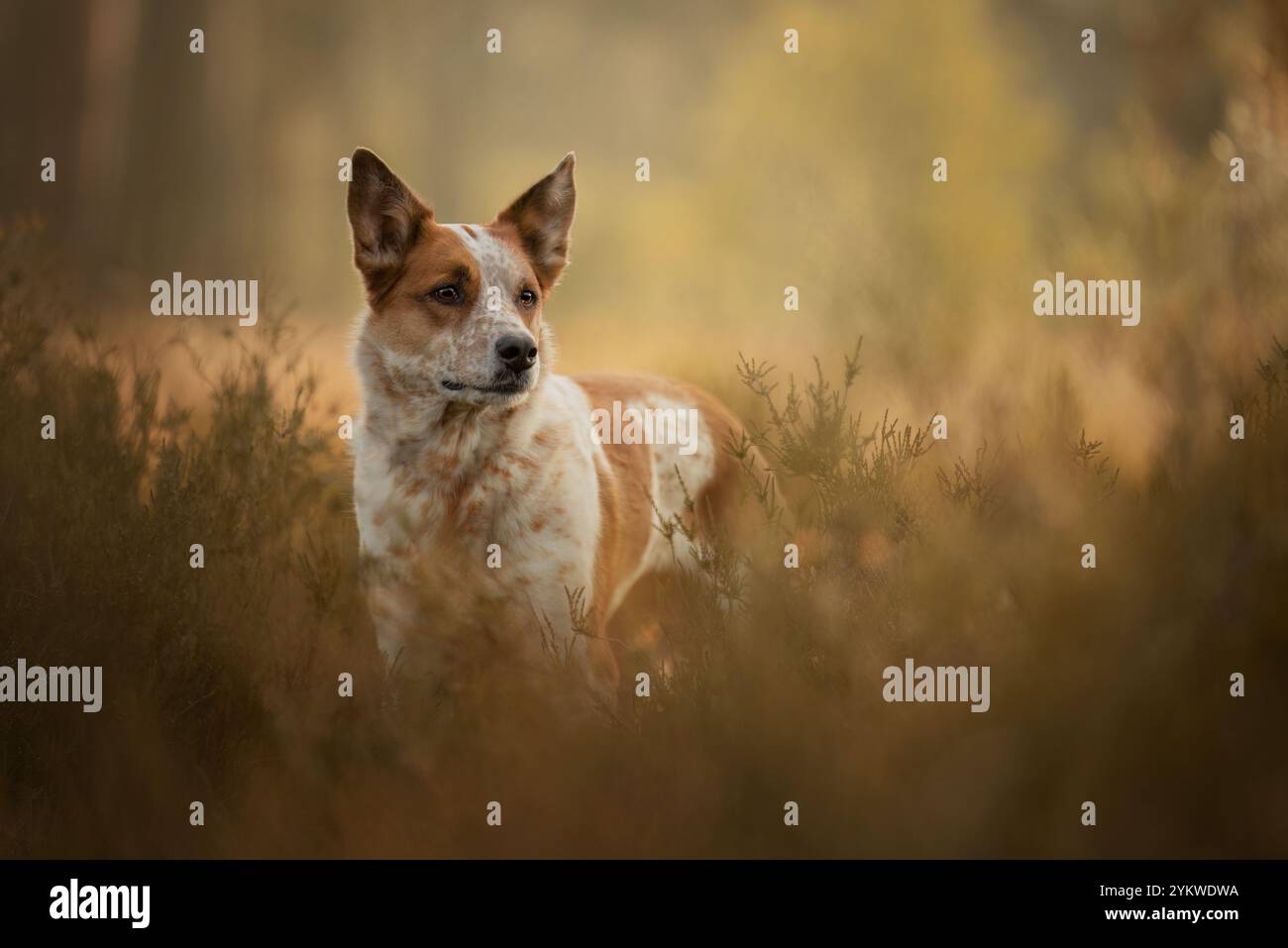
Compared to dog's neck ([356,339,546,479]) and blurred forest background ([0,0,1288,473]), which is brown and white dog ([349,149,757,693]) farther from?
blurred forest background ([0,0,1288,473])

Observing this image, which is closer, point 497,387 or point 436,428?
point 497,387

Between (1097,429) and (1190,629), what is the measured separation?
40.5 inches

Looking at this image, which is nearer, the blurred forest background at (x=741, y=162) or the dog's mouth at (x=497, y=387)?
the blurred forest background at (x=741, y=162)

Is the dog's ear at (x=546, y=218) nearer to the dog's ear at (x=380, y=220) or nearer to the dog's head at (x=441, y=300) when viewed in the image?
the dog's head at (x=441, y=300)

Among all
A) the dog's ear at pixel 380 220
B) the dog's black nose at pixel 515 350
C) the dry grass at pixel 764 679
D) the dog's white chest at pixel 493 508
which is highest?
the dog's ear at pixel 380 220

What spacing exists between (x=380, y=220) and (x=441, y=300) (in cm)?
43

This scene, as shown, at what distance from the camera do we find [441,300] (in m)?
3.80

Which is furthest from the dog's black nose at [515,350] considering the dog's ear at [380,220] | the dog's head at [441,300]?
the dog's ear at [380,220]

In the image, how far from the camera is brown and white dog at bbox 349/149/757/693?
3.69 meters

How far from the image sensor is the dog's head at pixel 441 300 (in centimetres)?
368

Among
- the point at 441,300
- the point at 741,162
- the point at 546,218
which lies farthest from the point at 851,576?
the point at 741,162

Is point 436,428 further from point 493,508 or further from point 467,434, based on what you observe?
point 493,508

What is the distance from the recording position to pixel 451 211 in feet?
52.2
